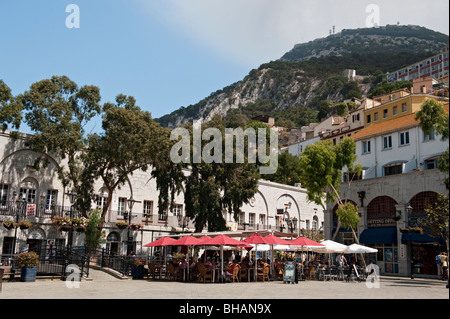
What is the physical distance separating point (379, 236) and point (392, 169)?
18.8 feet

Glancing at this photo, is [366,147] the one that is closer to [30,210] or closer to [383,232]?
[383,232]

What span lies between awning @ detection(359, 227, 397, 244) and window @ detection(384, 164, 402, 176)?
15.4ft

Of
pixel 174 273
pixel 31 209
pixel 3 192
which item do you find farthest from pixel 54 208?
pixel 174 273

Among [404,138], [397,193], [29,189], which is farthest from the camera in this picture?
[404,138]

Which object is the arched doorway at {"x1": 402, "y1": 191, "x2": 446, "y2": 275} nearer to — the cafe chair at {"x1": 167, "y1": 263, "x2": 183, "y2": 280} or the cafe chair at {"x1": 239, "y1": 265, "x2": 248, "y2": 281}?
the cafe chair at {"x1": 239, "y1": 265, "x2": 248, "y2": 281}

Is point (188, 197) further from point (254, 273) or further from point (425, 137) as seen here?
point (425, 137)

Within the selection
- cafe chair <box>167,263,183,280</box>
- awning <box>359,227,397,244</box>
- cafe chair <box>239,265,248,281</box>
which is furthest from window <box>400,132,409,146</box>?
cafe chair <box>167,263,183,280</box>

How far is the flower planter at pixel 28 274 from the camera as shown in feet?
64.8

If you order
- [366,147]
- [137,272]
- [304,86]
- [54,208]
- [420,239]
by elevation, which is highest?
[304,86]

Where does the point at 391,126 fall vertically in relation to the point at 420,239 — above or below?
above

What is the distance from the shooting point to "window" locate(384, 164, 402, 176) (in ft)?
112

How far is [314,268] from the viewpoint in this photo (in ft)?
88.4

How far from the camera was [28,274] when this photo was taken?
19.8 metres

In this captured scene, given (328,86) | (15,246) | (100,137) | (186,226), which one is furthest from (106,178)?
(328,86)
